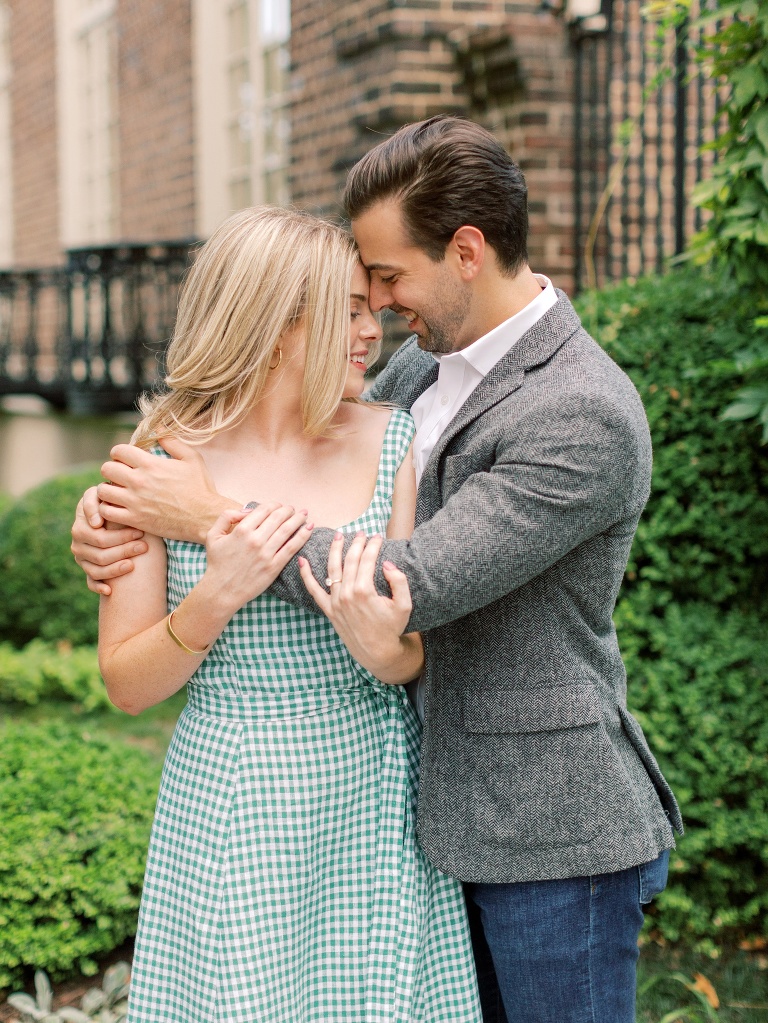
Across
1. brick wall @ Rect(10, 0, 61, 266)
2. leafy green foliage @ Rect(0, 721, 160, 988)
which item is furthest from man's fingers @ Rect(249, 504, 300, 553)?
brick wall @ Rect(10, 0, 61, 266)

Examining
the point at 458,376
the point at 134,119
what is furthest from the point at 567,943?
the point at 134,119

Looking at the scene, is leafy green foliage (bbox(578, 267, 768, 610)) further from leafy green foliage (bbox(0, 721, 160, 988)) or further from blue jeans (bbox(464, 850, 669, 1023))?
leafy green foliage (bbox(0, 721, 160, 988))

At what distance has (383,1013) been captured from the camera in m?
1.96

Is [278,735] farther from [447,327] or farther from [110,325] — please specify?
[110,325]

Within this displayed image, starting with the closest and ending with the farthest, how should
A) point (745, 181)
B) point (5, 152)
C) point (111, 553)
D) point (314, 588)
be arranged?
point (314, 588)
point (111, 553)
point (745, 181)
point (5, 152)

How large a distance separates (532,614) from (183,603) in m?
0.62

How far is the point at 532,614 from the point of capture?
1870mm

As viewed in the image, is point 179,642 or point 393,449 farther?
point 393,449

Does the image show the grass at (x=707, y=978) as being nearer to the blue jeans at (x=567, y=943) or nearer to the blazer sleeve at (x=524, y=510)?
the blue jeans at (x=567, y=943)

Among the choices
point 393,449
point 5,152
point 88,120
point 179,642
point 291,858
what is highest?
point 5,152

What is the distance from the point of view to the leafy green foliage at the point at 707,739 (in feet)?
10.2

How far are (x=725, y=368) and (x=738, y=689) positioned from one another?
0.93 metres

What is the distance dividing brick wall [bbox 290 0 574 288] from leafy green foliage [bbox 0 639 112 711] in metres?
2.67

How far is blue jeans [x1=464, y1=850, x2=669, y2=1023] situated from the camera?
1.88 meters
